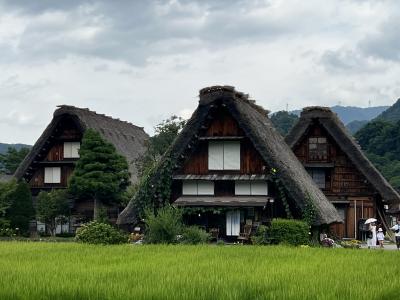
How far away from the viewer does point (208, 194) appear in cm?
2997

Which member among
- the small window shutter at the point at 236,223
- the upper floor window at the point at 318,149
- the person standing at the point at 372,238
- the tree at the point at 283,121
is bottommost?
the person standing at the point at 372,238

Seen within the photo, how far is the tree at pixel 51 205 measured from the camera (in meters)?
37.6

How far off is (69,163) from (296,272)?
94.0 ft

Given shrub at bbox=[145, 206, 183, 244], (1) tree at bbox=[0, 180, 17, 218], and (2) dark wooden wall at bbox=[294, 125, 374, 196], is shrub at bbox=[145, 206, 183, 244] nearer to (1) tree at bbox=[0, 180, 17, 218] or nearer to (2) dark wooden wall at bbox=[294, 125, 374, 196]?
(1) tree at bbox=[0, 180, 17, 218]

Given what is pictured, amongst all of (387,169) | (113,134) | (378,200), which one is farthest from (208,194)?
(387,169)

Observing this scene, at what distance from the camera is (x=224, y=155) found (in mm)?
29875

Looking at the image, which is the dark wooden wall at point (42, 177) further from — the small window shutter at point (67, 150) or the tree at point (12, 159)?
the tree at point (12, 159)

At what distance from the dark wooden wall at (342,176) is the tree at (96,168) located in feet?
31.9

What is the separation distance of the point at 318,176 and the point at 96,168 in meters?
11.7

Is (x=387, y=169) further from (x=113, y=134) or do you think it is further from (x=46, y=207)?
(x=46, y=207)

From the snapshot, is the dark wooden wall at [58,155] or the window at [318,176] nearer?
the window at [318,176]

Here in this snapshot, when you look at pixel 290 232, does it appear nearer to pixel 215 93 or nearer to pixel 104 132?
pixel 215 93

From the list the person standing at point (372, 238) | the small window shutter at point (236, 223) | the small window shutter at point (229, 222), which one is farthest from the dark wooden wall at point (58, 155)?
the person standing at point (372, 238)

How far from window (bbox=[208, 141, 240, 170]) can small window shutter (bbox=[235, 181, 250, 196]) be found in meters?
0.66
